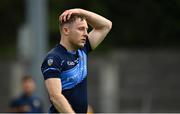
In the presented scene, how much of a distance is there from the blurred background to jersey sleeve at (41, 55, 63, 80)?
1147 cm

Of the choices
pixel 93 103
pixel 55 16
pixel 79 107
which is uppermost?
pixel 79 107

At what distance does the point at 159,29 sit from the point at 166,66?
4.30 m

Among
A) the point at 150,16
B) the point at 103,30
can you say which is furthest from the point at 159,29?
the point at 103,30

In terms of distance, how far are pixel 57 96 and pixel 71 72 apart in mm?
435

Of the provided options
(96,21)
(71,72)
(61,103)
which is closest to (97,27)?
(96,21)

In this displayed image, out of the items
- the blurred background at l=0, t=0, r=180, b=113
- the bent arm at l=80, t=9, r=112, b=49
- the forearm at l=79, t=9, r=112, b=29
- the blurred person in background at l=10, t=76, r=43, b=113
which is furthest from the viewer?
the blurred background at l=0, t=0, r=180, b=113

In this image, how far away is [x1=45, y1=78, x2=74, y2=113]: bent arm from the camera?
26.2 feet

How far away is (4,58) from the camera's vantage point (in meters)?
24.7

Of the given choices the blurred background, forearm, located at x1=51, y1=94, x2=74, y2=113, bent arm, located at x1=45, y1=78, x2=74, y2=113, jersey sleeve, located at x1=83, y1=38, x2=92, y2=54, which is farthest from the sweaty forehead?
the blurred background

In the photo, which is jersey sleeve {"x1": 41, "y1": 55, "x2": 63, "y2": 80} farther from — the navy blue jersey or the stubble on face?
the stubble on face

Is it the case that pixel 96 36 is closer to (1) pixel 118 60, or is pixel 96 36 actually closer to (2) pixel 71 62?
(2) pixel 71 62

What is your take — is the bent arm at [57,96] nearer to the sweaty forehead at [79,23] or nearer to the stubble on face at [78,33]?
the stubble on face at [78,33]

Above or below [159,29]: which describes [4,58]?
below

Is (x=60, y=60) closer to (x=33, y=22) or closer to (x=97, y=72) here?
(x=33, y=22)
